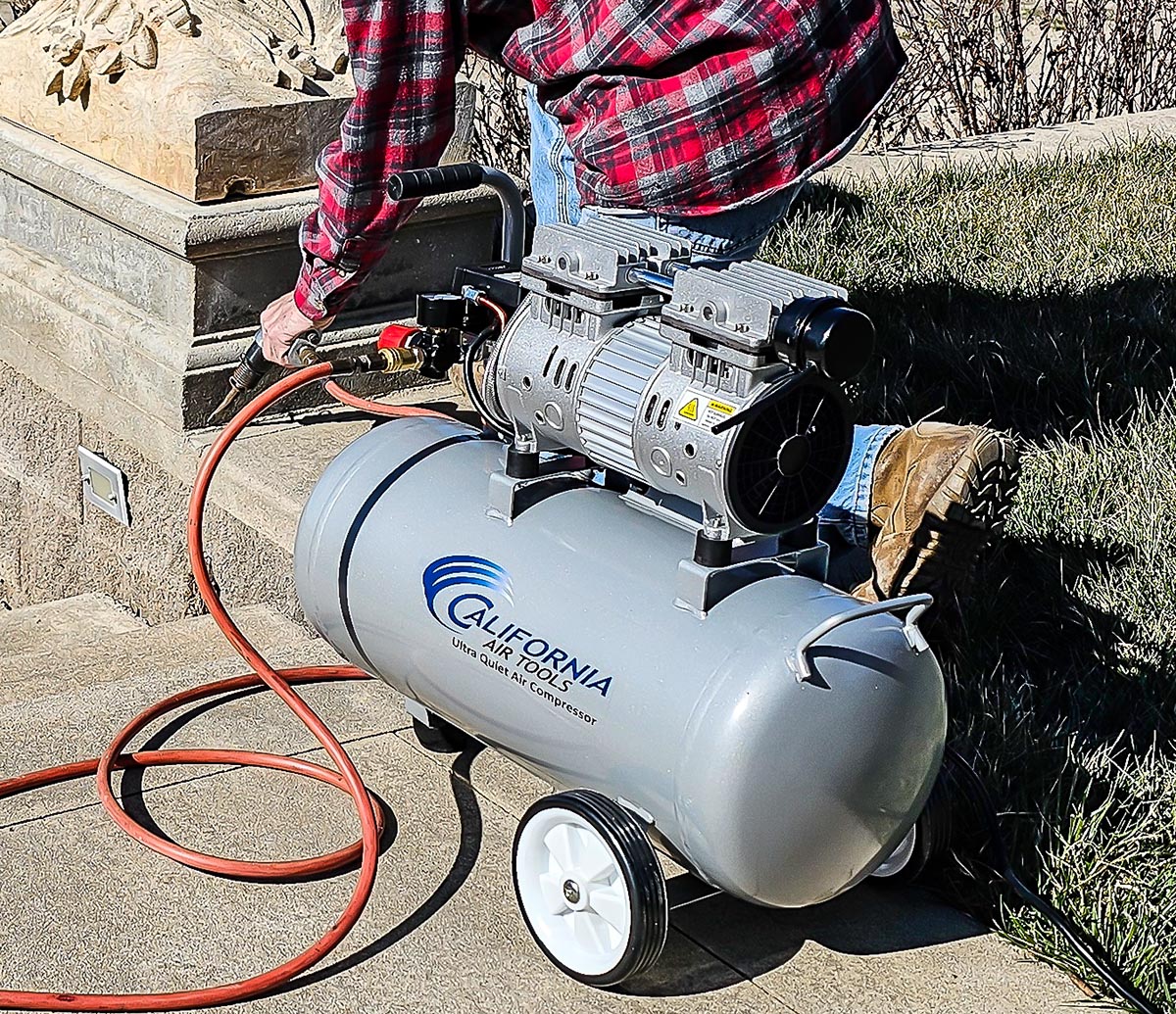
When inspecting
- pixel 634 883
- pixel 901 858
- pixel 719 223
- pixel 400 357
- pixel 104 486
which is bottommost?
pixel 104 486

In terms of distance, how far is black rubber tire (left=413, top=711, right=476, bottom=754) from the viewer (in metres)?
2.69

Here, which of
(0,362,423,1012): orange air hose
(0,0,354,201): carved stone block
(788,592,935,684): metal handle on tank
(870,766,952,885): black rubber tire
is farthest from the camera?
(0,0,354,201): carved stone block

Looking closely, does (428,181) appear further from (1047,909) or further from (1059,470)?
(1059,470)

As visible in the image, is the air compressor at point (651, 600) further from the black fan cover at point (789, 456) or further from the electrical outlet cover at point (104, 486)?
the electrical outlet cover at point (104, 486)

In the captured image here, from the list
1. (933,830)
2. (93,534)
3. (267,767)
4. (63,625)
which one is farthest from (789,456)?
(93,534)

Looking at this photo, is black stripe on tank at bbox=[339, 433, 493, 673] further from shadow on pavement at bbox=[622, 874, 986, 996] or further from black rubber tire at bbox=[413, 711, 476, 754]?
shadow on pavement at bbox=[622, 874, 986, 996]

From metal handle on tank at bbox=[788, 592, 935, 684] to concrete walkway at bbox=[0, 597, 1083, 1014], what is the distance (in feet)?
1.60

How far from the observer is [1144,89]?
898 cm

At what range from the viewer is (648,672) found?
2062 millimetres

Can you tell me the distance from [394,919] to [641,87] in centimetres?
135

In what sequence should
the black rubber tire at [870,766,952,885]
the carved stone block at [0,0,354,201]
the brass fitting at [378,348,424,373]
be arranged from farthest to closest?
the carved stone block at [0,0,354,201], the brass fitting at [378,348,424,373], the black rubber tire at [870,766,952,885]

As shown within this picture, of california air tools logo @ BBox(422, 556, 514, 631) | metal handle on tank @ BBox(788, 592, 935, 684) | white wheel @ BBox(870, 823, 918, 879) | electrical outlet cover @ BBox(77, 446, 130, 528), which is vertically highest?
metal handle on tank @ BBox(788, 592, 935, 684)

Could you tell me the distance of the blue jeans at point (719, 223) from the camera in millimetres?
2604

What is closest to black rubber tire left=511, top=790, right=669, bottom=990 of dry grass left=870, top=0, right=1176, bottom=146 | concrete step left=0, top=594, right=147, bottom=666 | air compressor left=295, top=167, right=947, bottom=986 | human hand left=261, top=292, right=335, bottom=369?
air compressor left=295, top=167, right=947, bottom=986
